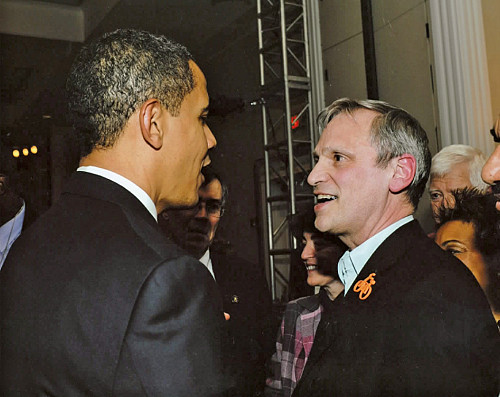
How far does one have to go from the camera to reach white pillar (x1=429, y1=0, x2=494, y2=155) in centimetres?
142

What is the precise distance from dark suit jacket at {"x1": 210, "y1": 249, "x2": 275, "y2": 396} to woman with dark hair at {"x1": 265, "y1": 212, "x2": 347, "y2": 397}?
62 mm

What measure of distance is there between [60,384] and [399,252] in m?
0.56

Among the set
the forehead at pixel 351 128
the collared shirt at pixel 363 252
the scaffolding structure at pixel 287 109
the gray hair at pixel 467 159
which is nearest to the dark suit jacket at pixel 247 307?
the collared shirt at pixel 363 252

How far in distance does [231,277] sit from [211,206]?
20 centimetres

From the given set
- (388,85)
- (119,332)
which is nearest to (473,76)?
(388,85)

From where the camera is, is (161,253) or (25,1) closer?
(161,253)

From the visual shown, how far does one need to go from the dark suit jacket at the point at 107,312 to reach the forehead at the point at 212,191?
805 millimetres

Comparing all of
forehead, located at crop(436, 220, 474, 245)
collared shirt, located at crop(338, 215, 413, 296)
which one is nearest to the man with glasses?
collared shirt, located at crop(338, 215, 413, 296)

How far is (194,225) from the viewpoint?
4.19 ft

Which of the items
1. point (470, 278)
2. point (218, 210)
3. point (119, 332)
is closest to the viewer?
point (119, 332)

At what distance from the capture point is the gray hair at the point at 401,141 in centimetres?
94

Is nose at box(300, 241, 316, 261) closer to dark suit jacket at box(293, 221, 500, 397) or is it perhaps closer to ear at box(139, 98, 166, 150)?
dark suit jacket at box(293, 221, 500, 397)

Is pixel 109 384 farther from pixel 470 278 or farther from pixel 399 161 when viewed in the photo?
pixel 399 161

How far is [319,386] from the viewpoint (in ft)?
2.60
